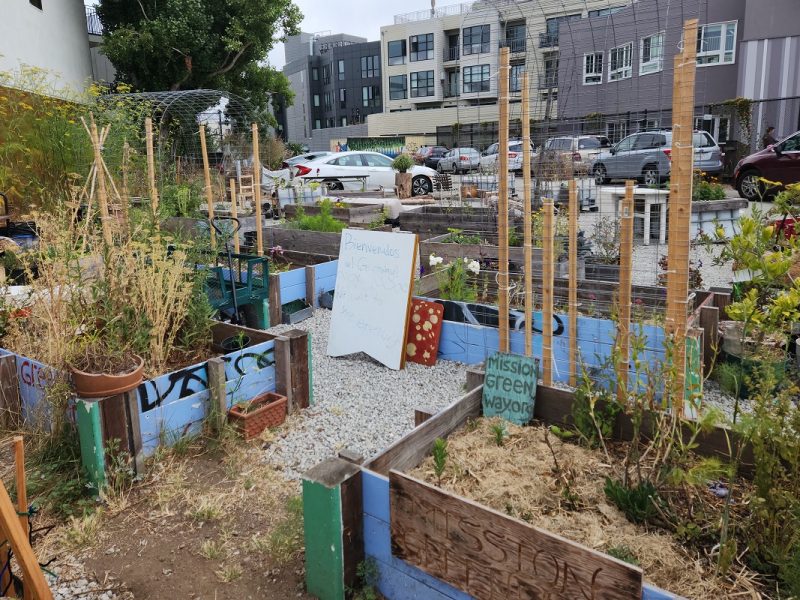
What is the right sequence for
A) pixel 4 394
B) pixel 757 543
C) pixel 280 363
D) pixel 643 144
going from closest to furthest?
pixel 757 543
pixel 4 394
pixel 280 363
pixel 643 144

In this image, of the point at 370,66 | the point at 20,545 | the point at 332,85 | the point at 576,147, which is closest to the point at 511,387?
the point at 20,545

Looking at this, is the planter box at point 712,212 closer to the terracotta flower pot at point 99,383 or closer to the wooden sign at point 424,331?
the wooden sign at point 424,331

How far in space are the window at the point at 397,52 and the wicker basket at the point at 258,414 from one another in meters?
49.1

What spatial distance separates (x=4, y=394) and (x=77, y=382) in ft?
3.33

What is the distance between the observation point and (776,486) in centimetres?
222

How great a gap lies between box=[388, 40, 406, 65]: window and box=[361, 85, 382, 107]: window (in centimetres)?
1096

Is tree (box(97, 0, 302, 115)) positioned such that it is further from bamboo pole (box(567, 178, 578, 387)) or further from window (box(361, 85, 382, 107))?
window (box(361, 85, 382, 107))

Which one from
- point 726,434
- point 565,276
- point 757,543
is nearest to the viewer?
point 757,543

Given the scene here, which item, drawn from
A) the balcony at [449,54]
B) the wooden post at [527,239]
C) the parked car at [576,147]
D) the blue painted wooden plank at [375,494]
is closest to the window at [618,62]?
the parked car at [576,147]

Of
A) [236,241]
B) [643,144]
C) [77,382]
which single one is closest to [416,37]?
[643,144]

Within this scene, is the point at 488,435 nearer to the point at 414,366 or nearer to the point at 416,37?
the point at 414,366

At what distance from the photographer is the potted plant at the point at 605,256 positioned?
21.5ft

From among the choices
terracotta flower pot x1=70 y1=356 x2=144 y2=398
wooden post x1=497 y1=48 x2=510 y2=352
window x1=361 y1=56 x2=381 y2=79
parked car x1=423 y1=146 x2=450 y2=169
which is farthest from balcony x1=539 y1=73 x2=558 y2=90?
window x1=361 y1=56 x2=381 y2=79

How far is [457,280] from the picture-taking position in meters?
5.77
